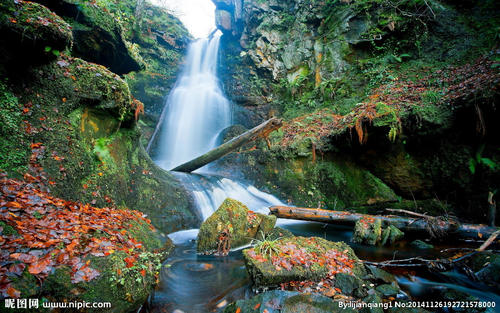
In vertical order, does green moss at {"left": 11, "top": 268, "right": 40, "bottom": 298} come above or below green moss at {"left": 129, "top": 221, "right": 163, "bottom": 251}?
above

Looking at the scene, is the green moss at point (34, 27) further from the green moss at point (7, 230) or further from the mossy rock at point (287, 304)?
the mossy rock at point (287, 304)

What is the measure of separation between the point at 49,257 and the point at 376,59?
1477cm

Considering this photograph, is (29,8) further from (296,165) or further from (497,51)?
(497,51)

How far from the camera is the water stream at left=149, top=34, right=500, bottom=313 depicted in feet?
11.0

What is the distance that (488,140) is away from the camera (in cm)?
592

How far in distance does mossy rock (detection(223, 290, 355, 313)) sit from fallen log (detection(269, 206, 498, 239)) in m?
3.65

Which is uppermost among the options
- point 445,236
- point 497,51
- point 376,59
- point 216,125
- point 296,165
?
point 376,59

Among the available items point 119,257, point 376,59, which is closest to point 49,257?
point 119,257

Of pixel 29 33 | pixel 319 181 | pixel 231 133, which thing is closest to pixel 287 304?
pixel 29 33

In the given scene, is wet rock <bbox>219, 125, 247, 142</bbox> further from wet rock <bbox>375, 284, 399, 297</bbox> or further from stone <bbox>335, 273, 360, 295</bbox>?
wet rock <bbox>375, 284, 399, 297</bbox>

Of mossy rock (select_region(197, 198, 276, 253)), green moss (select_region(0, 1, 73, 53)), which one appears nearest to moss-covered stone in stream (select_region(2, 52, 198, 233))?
green moss (select_region(0, 1, 73, 53))

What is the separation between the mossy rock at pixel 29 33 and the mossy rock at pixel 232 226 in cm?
485

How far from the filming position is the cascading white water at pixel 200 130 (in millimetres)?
7906

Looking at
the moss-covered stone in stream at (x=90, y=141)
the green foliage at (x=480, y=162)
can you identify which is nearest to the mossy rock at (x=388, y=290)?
the moss-covered stone in stream at (x=90, y=141)
